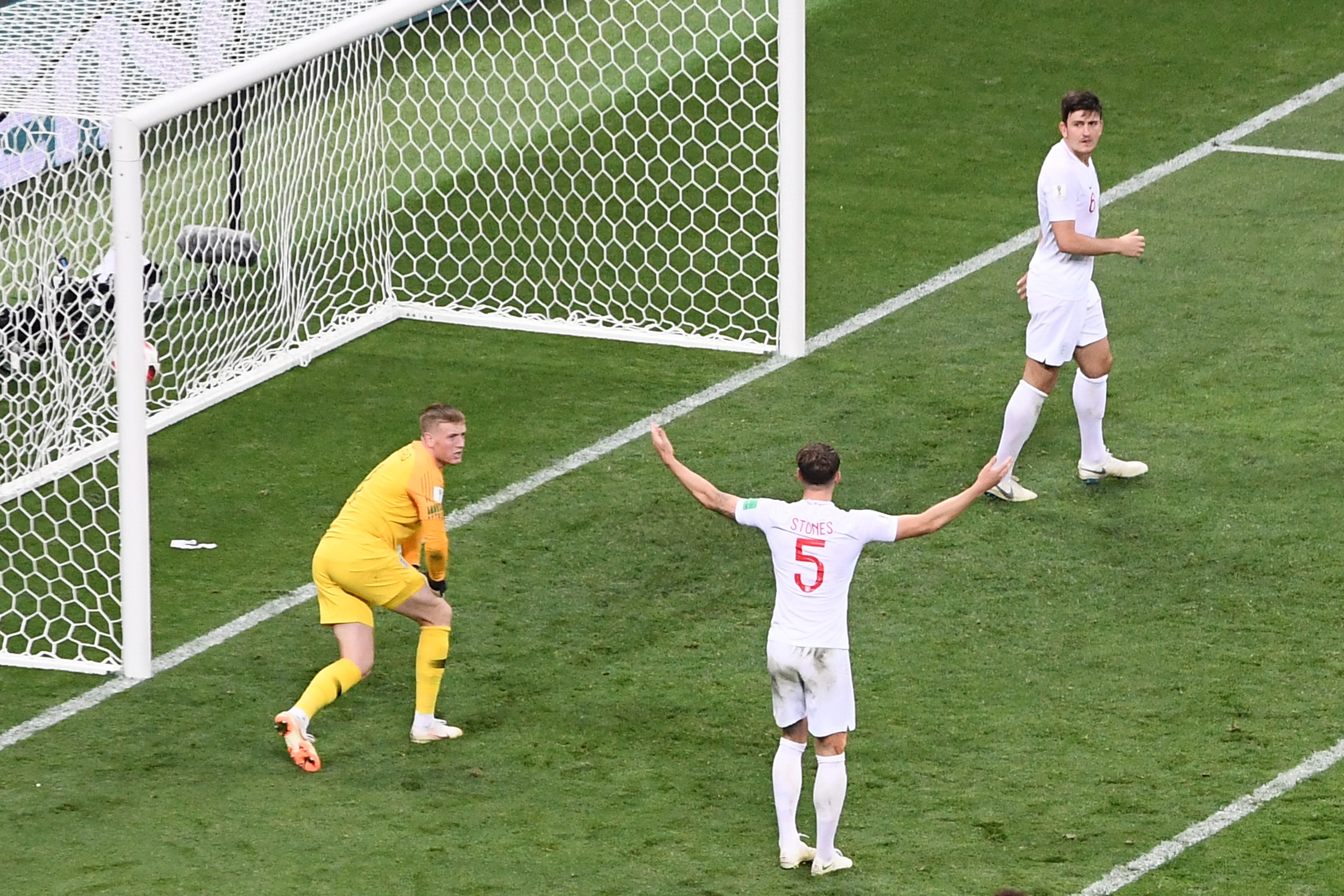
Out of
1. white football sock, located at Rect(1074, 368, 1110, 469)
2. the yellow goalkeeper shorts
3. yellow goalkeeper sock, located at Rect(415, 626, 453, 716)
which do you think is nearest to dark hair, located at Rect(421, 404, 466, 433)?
the yellow goalkeeper shorts

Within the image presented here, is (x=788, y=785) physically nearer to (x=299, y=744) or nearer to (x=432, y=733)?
(x=432, y=733)

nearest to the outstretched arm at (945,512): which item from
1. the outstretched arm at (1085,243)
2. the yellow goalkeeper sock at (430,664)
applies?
the yellow goalkeeper sock at (430,664)

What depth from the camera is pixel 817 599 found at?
301 inches

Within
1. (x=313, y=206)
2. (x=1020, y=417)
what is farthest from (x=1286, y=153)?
(x=313, y=206)

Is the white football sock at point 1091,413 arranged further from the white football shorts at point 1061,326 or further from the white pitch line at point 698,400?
the white pitch line at point 698,400

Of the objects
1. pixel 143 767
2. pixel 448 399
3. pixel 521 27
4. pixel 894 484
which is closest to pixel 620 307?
pixel 448 399

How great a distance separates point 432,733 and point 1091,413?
139 inches

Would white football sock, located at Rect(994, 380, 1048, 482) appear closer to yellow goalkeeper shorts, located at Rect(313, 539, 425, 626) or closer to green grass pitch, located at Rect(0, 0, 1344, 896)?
green grass pitch, located at Rect(0, 0, 1344, 896)

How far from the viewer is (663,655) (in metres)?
9.48

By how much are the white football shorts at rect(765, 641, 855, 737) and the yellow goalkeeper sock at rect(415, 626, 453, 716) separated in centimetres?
151

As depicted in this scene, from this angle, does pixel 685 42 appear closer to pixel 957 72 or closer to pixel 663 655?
pixel 957 72

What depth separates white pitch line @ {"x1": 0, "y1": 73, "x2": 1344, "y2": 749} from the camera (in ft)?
30.3

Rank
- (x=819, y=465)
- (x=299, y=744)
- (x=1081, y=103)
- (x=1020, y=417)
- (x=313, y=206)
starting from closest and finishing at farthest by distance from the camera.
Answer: (x=819, y=465) → (x=299, y=744) → (x=1081, y=103) → (x=1020, y=417) → (x=313, y=206)

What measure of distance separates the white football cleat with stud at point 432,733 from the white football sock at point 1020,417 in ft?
9.63
